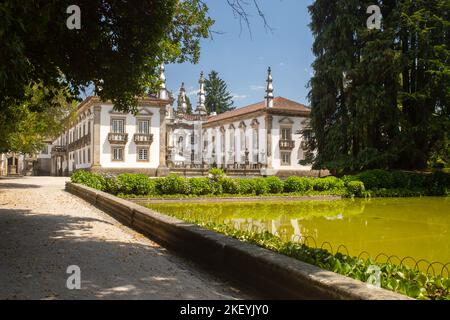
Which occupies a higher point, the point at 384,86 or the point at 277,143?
the point at 384,86

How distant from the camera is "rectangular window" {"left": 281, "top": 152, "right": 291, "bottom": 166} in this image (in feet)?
158

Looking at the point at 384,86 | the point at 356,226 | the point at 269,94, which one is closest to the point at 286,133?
the point at 269,94

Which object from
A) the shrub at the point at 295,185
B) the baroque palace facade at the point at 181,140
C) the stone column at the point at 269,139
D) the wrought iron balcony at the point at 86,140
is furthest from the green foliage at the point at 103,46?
the stone column at the point at 269,139

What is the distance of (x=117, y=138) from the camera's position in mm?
40906

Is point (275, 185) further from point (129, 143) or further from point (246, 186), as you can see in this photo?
point (129, 143)

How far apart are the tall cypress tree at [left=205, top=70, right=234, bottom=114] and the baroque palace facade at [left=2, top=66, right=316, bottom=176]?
21803mm

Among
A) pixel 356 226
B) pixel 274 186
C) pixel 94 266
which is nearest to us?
pixel 94 266

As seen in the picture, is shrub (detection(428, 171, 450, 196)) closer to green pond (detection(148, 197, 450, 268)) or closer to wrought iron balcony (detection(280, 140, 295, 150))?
green pond (detection(148, 197, 450, 268))

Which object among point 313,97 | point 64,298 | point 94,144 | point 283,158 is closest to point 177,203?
point 64,298

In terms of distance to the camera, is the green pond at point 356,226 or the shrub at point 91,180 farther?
the shrub at point 91,180

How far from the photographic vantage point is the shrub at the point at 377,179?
26.2m

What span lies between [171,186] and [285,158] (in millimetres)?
28526

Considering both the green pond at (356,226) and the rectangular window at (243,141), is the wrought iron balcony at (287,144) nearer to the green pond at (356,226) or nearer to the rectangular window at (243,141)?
the rectangular window at (243,141)

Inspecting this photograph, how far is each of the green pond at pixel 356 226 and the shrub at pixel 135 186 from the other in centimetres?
240
